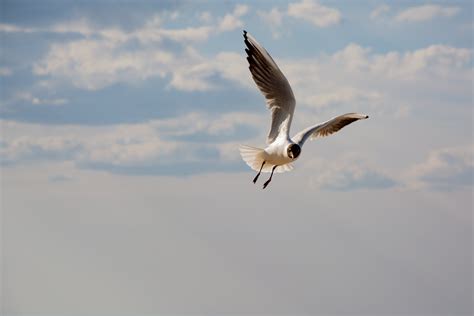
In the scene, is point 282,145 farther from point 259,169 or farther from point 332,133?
point 332,133

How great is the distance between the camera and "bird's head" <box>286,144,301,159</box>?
11320 millimetres

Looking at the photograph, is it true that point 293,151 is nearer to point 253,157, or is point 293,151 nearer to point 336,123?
point 253,157

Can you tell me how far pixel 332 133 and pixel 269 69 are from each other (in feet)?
6.22

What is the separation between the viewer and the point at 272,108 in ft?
40.4

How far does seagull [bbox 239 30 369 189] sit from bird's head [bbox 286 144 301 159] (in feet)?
1.22

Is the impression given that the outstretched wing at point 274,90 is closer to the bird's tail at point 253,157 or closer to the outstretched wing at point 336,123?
the bird's tail at point 253,157

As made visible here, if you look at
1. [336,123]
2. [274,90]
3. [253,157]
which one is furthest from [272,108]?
[336,123]

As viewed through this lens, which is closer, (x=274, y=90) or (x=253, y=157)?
(x=253, y=157)

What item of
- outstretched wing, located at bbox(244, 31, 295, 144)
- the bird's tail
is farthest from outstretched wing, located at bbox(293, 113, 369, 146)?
the bird's tail

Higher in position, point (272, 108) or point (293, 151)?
point (272, 108)

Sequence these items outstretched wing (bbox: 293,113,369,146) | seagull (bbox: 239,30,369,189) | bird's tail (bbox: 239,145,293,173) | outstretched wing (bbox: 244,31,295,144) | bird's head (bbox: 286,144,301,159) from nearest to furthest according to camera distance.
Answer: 1. bird's head (bbox: 286,144,301,159)
2. seagull (bbox: 239,30,369,189)
3. bird's tail (bbox: 239,145,293,173)
4. outstretched wing (bbox: 244,31,295,144)
5. outstretched wing (bbox: 293,113,369,146)

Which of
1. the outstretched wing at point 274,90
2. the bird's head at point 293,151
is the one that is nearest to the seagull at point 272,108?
the outstretched wing at point 274,90

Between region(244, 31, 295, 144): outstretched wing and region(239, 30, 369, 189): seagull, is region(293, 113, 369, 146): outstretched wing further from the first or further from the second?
region(244, 31, 295, 144): outstretched wing

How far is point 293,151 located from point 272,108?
3.95 ft
